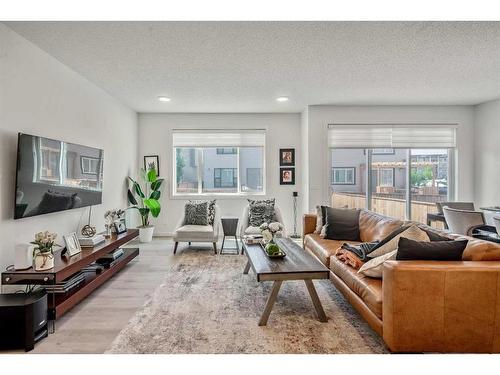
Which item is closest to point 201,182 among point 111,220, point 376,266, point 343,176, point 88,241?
point 111,220

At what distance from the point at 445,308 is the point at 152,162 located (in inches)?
218

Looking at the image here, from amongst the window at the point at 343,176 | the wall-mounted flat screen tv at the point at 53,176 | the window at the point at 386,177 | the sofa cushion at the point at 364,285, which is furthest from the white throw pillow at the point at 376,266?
the window at the point at 386,177

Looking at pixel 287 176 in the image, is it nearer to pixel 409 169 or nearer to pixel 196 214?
pixel 196 214

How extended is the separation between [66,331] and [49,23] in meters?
2.56

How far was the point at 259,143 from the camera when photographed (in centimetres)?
627

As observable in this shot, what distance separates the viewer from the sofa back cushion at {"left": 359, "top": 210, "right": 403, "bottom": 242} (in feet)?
11.0

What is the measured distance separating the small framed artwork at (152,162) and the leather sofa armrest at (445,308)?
522cm

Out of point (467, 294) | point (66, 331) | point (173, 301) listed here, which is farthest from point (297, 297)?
point (66, 331)

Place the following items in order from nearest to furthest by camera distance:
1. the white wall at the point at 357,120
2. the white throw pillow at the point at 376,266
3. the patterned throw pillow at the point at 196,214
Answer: the white throw pillow at the point at 376,266 < the patterned throw pillow at the point at 196,214 < the white wall at the point at 357,120

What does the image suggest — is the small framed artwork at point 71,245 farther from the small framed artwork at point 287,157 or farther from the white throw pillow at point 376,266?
the small framed artwork at point 287,157

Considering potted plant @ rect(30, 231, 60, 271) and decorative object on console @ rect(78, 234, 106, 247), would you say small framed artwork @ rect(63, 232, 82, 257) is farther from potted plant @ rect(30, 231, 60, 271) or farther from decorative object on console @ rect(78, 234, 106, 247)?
potted plant @ rect(30, 231, 60, 271)

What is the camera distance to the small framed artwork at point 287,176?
629 centimetres

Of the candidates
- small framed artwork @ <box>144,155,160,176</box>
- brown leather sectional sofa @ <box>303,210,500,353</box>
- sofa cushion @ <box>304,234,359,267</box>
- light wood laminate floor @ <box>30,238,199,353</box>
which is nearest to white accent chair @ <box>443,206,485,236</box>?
sofa cushion @ <box>304,234,359,267</box>

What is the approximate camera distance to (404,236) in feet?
8.21
